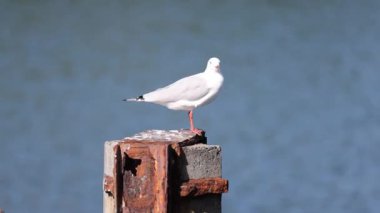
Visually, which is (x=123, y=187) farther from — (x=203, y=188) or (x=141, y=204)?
(x=203, y=188)

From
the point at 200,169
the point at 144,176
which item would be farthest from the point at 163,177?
the point at 200,169

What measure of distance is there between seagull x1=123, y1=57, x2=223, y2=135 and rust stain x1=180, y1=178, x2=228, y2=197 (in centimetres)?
117

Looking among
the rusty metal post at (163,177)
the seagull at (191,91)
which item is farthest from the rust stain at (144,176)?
the seagull at (191,91)

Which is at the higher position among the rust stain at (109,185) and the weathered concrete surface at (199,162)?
the weathered concrete surface at (199,162)

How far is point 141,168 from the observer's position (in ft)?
6.91

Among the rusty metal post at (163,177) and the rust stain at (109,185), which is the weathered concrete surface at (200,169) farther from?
the rust stain at (109,185)

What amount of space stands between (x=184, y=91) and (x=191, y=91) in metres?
0.04

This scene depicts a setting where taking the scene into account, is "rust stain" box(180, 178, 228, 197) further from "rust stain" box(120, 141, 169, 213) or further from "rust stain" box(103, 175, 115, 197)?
"rust stain" box(103, 175, 115, 197)

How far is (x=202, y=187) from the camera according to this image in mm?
2164

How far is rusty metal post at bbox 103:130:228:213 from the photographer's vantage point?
2.07 metres

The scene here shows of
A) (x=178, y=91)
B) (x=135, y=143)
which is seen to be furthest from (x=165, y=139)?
(x=178, y=91)

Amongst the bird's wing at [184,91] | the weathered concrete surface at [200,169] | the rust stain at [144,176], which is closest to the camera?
the rust stain at [144,176]

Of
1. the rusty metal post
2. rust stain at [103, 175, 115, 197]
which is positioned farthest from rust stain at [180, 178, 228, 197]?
rust stain at [103, 175, 115, 197]

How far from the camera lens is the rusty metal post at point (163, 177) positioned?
2066 mm
